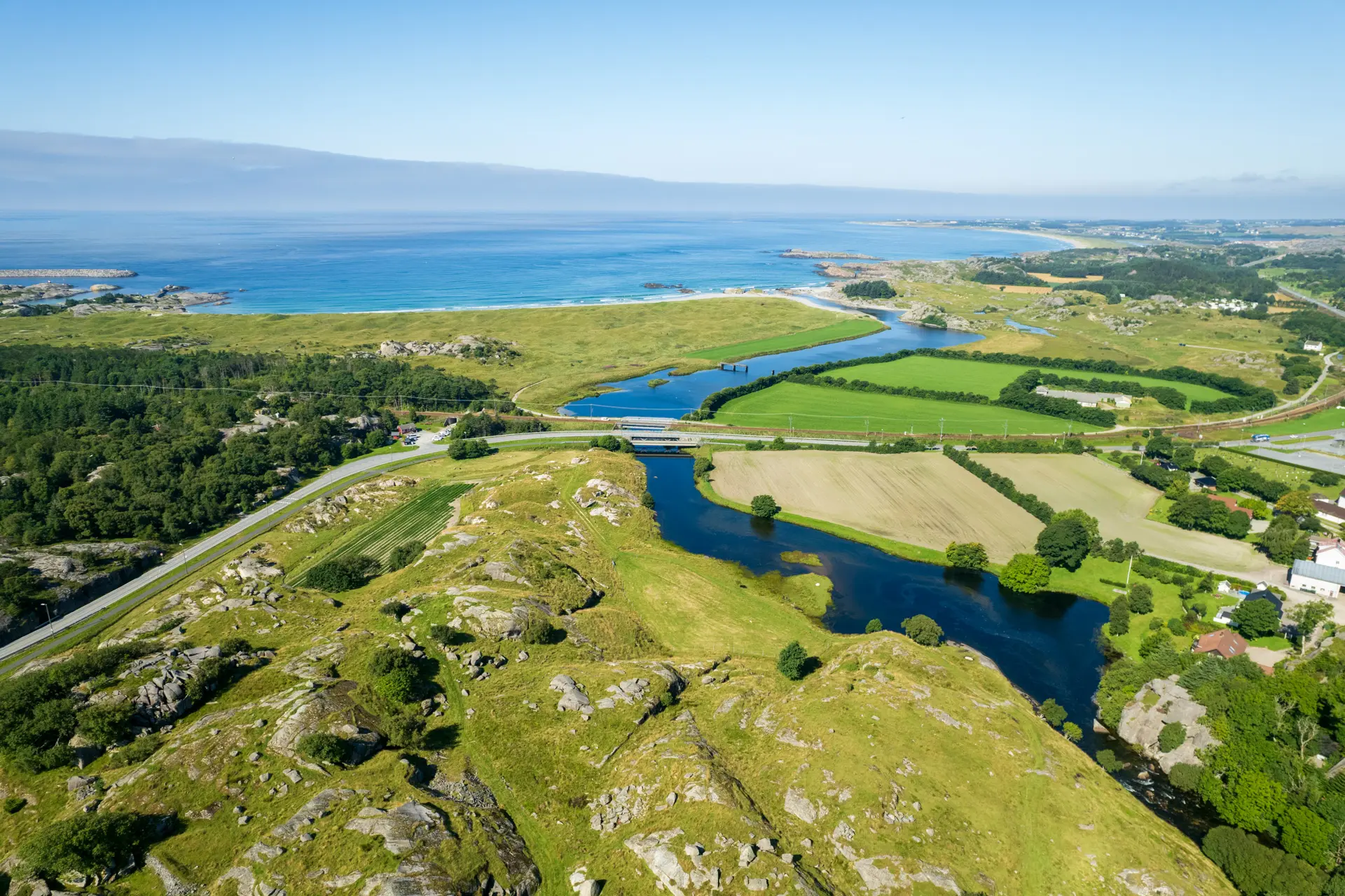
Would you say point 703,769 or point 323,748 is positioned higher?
point 323,748

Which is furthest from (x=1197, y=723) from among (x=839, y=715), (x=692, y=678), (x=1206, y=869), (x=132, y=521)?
(x=132, y=521)

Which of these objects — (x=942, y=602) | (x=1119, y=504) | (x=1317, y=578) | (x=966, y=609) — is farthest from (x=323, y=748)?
(x=1119, y=504)

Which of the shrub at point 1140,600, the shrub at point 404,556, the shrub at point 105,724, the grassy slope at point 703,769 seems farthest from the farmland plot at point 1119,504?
the shrub at point 105,724

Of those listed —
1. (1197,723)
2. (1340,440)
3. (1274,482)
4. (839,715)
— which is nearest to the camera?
(839,715)

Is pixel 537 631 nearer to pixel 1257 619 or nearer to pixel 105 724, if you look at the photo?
pixel 105 724

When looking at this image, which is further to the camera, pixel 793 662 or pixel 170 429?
pixel 170 429

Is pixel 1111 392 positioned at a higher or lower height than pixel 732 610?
higher

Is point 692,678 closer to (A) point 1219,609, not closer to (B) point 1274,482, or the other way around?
(A) point 1219,609

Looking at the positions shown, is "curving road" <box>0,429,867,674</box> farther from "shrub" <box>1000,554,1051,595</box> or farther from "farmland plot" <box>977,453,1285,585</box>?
"shrub" <box>1000,554,1051,595</box>
